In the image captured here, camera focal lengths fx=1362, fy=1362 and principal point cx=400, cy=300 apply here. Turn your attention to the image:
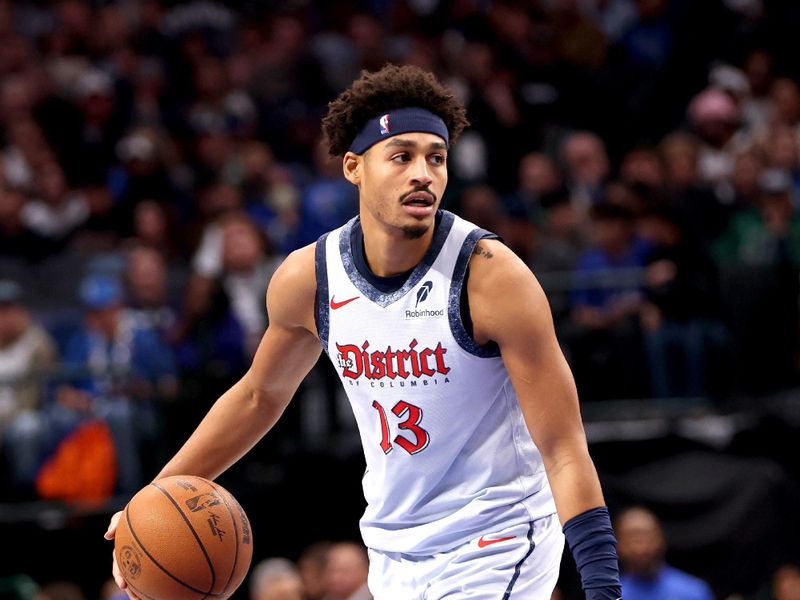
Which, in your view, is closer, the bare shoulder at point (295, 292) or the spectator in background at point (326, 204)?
the bare shoulder at point (295, 292)

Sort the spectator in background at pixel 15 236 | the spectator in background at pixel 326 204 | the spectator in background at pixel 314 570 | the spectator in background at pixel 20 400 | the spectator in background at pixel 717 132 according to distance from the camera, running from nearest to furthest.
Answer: the spectator in background at pixel 314 570 → the spectator in background at pixel 20 400 → the spectator in background at pixel 326 204 → the spectator in background at pixel 15 236 → the spectator in background at pixel 717 132

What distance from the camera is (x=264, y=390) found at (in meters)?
4.86

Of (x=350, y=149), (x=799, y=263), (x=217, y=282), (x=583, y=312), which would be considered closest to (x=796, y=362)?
(x=799, y=263)

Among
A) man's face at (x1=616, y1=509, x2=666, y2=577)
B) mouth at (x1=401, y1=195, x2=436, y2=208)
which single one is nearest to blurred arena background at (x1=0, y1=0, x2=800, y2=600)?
man's face at (x1=616, y1=509, x2=666, y2=577)

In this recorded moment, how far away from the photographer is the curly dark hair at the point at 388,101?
14.6 ft

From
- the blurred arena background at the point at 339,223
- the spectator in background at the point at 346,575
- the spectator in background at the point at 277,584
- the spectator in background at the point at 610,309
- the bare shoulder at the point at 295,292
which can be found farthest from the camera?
the spectator in background at the point at 610,309

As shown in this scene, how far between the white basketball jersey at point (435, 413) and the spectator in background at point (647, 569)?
3909 mm

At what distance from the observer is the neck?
4441 mm

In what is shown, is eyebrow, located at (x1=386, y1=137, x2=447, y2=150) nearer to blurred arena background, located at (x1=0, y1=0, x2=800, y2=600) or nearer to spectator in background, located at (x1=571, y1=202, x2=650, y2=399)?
blurred arena background, located at (x1=0, y1=0, x2=800, y2=600)

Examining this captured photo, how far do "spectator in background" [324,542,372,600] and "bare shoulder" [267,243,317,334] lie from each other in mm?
3607

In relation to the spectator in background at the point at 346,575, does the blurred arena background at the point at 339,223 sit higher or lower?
higher

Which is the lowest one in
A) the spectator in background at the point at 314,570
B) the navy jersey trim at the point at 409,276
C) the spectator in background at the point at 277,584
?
the spectator in background at the point at 314,570

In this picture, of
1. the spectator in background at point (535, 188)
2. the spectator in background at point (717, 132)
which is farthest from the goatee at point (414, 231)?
the spectator in background at point (717, 132)

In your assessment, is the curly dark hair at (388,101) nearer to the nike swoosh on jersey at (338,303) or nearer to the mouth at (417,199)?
the mouth at (417,199)
